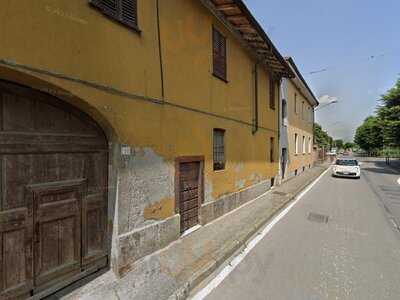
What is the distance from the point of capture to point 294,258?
A: 540 centimetres

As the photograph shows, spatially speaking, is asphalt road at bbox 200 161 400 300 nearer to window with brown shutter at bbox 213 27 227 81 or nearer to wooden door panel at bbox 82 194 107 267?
wooden door panel at bbox 82 194 107 267

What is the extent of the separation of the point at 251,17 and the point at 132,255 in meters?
7.05

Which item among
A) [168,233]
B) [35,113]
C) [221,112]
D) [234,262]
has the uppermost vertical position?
[221,112]

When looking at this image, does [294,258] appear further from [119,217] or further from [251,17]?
[251,17]

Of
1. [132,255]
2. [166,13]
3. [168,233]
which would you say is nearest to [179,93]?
[166,13]

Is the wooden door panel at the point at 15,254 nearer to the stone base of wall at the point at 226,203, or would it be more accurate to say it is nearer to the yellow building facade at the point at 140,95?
the yellow building facade at the point at 140,95

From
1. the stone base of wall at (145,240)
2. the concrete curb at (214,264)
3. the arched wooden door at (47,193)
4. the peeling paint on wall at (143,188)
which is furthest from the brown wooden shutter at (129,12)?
the concrete curb at (214,264)

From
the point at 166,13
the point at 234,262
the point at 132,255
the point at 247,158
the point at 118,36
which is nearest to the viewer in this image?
the point at 118,36

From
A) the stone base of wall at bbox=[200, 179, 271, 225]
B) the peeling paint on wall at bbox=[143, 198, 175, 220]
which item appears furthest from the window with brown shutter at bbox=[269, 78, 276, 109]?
the peeling paint on wall at bbox=[143, 198, 175, 220]

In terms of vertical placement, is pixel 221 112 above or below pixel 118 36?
below

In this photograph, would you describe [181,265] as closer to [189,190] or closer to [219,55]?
[189,190]

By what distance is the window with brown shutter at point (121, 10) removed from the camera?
421 centimetres

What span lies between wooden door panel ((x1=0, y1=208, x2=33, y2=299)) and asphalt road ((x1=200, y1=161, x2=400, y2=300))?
7.87 ft

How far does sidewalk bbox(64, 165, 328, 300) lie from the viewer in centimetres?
398
